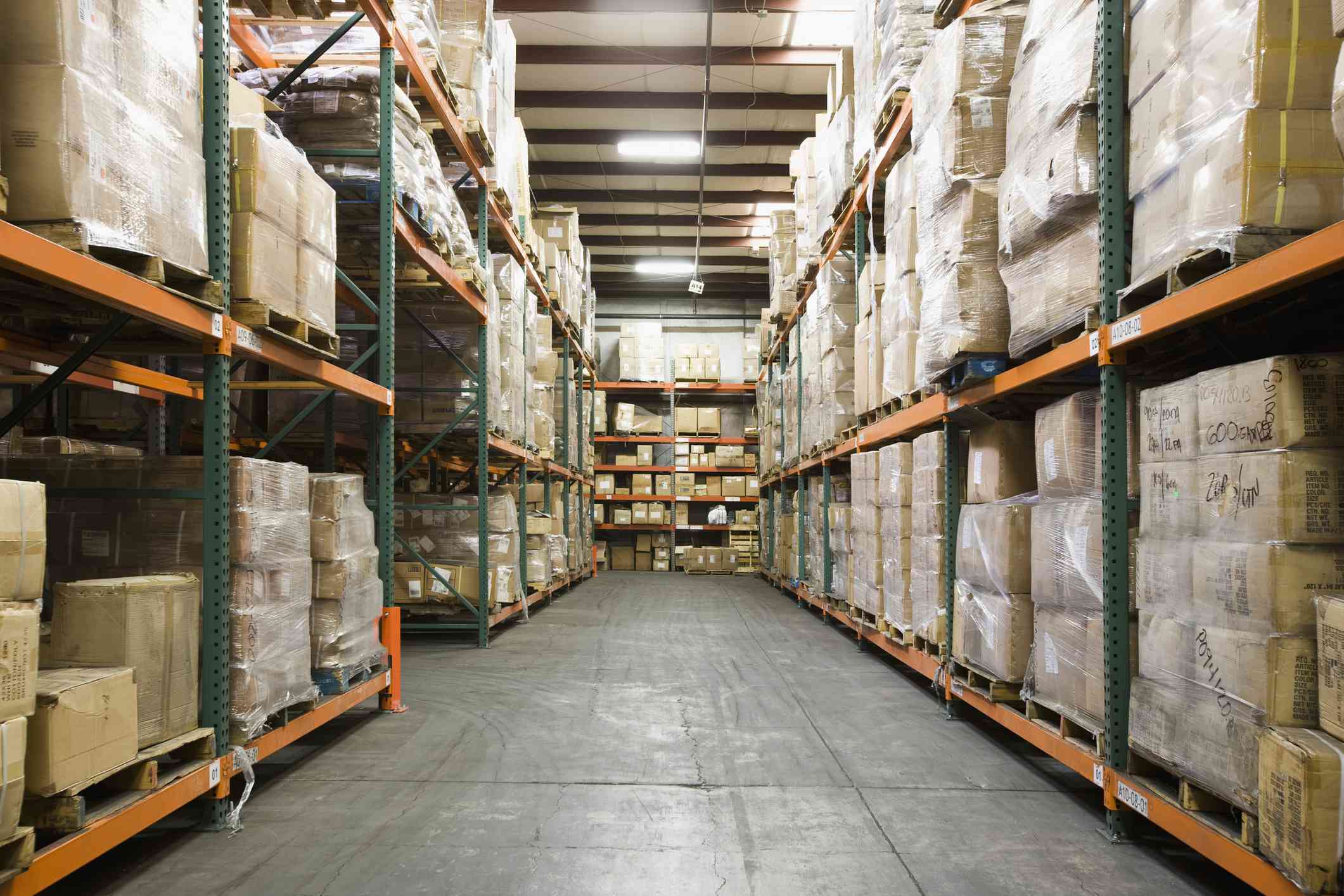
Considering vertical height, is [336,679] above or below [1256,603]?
below

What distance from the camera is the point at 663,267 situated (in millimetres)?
18141

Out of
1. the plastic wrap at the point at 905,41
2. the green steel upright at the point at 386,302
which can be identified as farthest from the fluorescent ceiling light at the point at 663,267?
the green steel upright at the point at 386,302

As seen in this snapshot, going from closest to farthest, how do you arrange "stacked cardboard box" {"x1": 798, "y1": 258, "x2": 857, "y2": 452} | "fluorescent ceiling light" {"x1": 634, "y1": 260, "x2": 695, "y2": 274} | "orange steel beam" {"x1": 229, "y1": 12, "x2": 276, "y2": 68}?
"orange steel beam" {"x1": 229, "y1": 12, "x2": 276, "y2": 68}, "stacked cardboard box" {"x1": 798, "y1": 258, "x2": 857, "y2": 452}, "fluorescent ceiling light" {"x1": 634, "y1": 260, "x2": 695, "y2": 274}

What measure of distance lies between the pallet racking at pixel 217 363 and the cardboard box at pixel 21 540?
58 cm

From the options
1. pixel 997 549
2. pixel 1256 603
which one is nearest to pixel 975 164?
pixel 997 549

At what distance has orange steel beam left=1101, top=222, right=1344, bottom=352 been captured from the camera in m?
2.04

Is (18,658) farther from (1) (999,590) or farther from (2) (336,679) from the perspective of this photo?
(1) (999,590)

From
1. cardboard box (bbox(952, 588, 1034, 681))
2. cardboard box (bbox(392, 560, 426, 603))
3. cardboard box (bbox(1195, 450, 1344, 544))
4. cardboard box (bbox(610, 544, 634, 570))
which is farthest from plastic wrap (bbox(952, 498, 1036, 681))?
cardboard box (bbox(610, 544, 634, 570))

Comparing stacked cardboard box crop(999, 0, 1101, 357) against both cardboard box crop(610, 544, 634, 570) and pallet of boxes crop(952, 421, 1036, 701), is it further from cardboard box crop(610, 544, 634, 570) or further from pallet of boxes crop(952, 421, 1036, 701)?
cardboard box crop(610, 544, 634, 570)

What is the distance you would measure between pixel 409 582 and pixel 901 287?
188 inches

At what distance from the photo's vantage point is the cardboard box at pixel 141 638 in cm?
268

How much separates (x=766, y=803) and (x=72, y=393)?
6.66 metres

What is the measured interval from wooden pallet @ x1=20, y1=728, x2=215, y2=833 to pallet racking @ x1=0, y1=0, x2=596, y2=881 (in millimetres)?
39

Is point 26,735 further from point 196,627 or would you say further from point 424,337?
point 424,337
